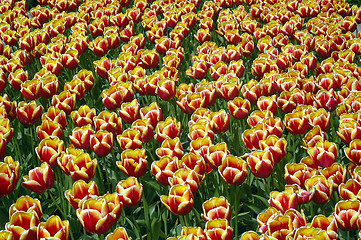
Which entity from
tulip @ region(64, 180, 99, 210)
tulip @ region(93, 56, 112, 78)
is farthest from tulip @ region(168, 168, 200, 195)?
tulip @ region(93, 56, 112, 78)

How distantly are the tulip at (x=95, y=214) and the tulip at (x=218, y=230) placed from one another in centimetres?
46

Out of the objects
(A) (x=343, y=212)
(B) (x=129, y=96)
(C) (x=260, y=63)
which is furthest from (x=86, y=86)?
(A) (x=343, y=212)

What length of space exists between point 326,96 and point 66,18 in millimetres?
3403

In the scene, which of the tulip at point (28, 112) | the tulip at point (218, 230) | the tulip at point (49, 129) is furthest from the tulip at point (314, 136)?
the tulip at point (28, 112)

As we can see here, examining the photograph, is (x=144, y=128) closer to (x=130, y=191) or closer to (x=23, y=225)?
(x=130, y=191)

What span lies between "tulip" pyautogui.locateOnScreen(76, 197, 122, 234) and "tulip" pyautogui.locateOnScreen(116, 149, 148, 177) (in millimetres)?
400

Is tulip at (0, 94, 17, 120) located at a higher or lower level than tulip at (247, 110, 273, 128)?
lower

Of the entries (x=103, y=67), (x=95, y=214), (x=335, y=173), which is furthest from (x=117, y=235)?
(x=103, y=67)

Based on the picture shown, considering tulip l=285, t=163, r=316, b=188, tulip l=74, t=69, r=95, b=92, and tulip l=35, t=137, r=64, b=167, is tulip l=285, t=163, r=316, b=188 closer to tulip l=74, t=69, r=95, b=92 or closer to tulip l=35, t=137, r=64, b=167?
tulip l=35, t=137, r=64, b=167

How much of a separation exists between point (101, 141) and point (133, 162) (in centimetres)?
32

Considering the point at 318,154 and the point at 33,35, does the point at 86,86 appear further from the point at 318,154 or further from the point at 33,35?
the point at 318,154

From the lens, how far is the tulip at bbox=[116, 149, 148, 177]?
2564 mm

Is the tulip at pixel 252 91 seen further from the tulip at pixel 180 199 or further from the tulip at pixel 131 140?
the tulip at pixel 180 199

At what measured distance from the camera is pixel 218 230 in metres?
1.97
